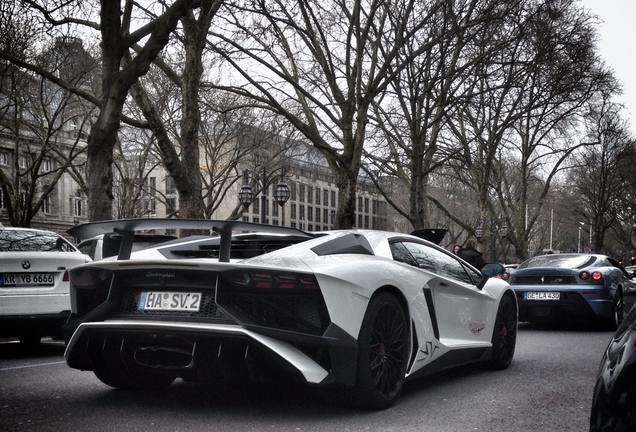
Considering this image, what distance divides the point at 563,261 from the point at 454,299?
8021mm

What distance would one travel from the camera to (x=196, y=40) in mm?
17688

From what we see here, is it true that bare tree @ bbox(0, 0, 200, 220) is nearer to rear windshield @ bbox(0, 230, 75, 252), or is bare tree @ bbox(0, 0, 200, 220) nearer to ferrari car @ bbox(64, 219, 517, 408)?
rear windshield @ bbox(0, 230, 75, 252)

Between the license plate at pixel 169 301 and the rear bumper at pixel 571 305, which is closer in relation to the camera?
the license plate at pixel 169 301

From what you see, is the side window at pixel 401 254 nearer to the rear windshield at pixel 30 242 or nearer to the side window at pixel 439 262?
the side window at pixel 439 262

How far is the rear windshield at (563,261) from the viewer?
13.7m

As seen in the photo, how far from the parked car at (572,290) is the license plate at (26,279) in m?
7.61

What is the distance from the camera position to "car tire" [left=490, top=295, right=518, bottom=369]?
24.8ft

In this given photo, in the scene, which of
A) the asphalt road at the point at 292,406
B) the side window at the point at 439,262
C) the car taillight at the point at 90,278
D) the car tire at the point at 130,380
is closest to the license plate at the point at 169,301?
the car taillight at the point at 90,278

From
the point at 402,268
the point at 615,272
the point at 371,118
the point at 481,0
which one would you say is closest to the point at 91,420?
the point at 402,268

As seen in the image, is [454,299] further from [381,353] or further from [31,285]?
[31,285]

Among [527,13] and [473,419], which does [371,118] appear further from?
[473,419]

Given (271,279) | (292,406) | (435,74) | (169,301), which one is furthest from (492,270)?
(435,74)

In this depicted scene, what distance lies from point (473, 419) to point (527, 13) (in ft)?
59.5

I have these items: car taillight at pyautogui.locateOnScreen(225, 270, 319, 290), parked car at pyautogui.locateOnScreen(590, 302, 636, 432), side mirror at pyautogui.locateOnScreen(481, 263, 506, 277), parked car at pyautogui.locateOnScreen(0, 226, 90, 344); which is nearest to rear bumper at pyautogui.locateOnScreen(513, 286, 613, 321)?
side mirror at pyautogui.locateOnScreen(481, 263, 506, 277)
